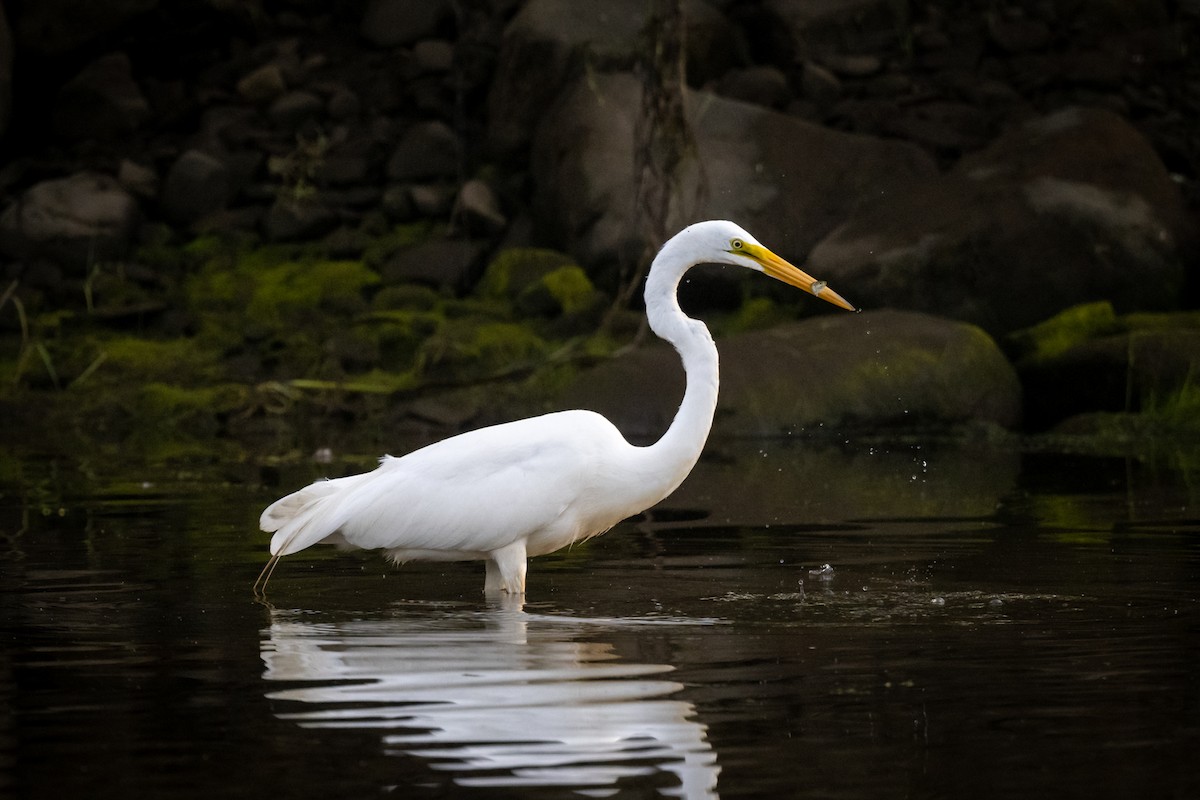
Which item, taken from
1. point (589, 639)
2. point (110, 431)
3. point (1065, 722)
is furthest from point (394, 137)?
point (1065, 722)

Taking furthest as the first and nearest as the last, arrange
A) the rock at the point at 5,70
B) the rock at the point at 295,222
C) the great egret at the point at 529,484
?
the rock at the point at 5,70
the rock at the point at 295,222
the great egret at the point at 529,484

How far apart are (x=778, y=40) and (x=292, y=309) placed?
6.42 m

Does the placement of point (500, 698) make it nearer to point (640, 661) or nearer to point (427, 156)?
point (640, 661)

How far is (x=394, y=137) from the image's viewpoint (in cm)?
2078

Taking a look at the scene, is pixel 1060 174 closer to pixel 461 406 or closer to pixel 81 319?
pixel 461 406

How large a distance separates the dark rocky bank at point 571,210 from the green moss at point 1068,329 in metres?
0.03

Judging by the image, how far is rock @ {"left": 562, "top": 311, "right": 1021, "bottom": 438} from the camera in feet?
49.2

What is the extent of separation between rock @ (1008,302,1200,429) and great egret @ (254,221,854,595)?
7844mm

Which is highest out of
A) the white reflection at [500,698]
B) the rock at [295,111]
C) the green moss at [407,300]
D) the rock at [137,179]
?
the rock at [295,111]

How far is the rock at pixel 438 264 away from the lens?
1889 cm

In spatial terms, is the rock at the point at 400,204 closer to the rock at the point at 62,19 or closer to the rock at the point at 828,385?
the rock at the point at 62,19

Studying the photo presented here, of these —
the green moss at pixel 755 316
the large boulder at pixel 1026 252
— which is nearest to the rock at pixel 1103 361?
the large boulder at pixel 1026 252

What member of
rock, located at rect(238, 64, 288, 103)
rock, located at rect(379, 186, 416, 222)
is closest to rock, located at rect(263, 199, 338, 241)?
rock, located at rect(379, 186, 416, 222)

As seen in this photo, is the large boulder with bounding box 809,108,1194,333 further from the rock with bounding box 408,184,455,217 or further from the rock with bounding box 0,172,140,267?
the rock with bounding box 0,172,140,267
